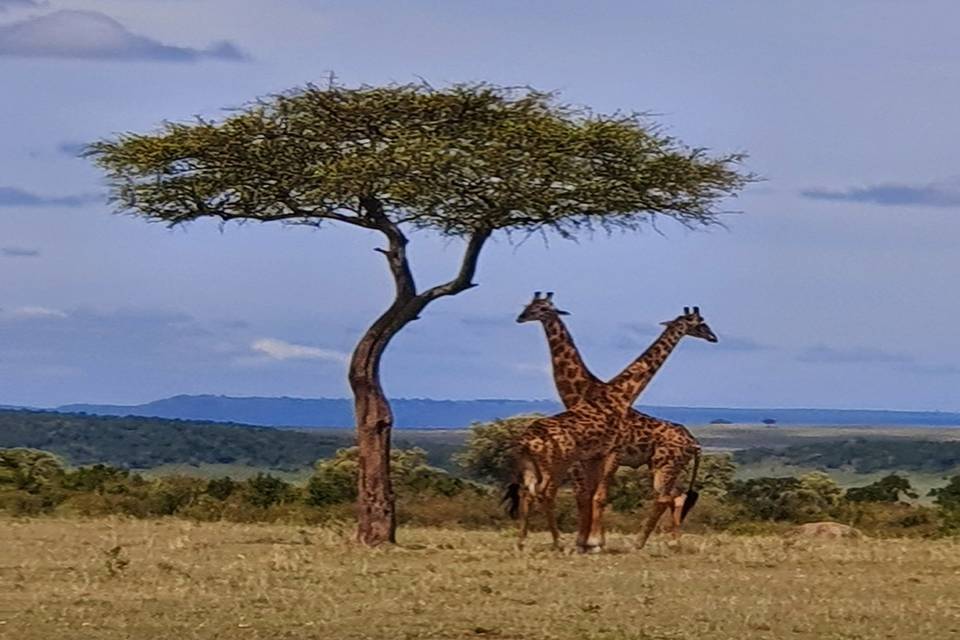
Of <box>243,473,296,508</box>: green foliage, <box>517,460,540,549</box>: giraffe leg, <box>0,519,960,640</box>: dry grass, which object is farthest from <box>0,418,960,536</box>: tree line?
<box>517,460,540,549</box>: giraffe leg

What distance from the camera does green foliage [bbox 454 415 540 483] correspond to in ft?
136

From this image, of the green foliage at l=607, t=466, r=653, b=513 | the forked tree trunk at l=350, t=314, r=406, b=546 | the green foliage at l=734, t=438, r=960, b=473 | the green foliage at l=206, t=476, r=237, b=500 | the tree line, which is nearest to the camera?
the forked tree trunk at l=350, t=314, r=406, b=546

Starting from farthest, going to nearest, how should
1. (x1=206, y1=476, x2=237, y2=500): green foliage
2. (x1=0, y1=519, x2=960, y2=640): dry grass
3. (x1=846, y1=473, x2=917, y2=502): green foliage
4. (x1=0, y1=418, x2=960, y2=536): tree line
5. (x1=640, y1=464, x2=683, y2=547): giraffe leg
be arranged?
(x1=846, y1=473, x2=917, y2=502): green foliage → (x1=206, y1=476, x2=237, y2=500): green foliage → (x1=0, y1=418, x2=960, y2=536): tree line → (x1=640, y1=464, x2=683, y2=547): giraffe leg → (x1=0, y1=519, x2=960, y2=640): dry grass

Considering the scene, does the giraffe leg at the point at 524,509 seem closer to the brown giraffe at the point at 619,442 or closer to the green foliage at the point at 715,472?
the brown giraffe at the point at 619,442

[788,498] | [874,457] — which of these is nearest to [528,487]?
[788,498]

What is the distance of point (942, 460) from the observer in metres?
76.7

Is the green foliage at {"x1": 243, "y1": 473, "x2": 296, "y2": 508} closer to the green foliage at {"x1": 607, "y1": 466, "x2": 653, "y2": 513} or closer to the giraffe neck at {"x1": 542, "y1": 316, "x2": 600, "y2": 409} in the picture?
the green foliage at {"x1": 607, "y1": 466, "x2": 653, "y2": 513}

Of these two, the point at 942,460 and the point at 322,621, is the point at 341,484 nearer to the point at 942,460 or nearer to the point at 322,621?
the point at 322,621

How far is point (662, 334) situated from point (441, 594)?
21.8 feet

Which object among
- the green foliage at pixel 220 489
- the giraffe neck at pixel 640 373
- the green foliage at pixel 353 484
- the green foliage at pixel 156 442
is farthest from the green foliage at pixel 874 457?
the giraffe neck at pixel 640 373

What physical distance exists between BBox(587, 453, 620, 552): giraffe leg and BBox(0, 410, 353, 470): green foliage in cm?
4873

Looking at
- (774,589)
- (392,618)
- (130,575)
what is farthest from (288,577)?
(774,589)

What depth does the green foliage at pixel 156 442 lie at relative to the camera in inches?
2862

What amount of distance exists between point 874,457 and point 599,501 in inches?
2371
